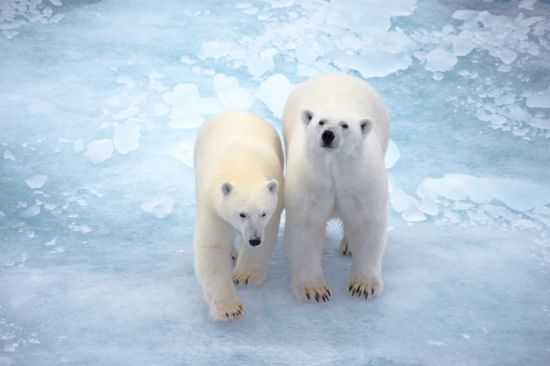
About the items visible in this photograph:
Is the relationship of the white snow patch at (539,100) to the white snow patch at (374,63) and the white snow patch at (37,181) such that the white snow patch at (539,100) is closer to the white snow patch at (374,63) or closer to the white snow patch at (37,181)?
the white snow patch at (374,63)

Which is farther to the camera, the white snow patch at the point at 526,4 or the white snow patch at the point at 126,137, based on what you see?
the white snow patch at the point at 526,4

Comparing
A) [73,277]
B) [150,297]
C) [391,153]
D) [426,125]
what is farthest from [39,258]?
[426,125]

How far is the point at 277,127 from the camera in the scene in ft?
20.5

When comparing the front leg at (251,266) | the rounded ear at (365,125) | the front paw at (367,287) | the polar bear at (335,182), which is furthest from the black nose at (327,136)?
the front paw at (367,287)

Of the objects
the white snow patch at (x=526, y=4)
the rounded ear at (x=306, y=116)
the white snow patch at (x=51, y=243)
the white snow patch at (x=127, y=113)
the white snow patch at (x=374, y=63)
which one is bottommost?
the white snow patch at (x=51, y=243)

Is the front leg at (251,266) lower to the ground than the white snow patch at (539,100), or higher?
lower

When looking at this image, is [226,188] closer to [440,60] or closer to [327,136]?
[327,136]

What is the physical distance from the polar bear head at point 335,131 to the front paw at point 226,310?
0.94 m

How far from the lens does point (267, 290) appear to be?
422cm

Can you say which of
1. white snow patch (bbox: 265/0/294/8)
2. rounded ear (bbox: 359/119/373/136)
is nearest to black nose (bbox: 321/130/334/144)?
rounded ear (bbox: 359/119/373/136)

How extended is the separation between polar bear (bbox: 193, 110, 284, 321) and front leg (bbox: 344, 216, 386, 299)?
428 mm

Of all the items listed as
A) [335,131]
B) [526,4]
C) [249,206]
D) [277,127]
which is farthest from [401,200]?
[526,4]

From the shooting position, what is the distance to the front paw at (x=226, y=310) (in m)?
3.93

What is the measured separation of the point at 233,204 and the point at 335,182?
1.73ft
